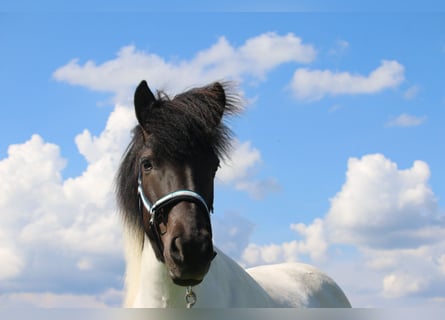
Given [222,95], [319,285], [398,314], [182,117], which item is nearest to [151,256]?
[182,117]

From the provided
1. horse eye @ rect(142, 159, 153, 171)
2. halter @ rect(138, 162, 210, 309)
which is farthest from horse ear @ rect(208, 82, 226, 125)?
halter @ rect(138, 162, 210, 309)

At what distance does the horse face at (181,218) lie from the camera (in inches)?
183

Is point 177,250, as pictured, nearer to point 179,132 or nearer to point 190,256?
point 190,256

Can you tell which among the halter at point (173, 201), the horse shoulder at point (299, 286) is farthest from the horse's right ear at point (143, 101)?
the horse shoulder at point (299, 286)

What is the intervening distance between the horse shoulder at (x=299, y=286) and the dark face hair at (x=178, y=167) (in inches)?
96.9

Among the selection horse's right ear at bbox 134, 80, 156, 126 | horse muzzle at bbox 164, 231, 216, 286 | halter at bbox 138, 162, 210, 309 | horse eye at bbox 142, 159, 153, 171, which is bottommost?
horse muzzle at bbox 164, 231, 216, 286

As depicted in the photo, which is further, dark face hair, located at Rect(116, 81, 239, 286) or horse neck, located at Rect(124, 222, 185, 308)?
horse neck, located at Rect(124, 222, 185, 308)

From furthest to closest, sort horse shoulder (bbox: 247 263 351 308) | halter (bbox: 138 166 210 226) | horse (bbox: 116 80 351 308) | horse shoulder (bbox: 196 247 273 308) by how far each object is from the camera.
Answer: horse shoulder (bbox: 247 263 351 308), horse shoulder (bbox: 196 247 273 308), halter (bbox: 138 166 210 226), horse (bbox: 116 80 351 308)

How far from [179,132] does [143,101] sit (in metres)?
0.63

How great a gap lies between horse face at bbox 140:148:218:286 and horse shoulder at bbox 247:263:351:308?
8.40ft

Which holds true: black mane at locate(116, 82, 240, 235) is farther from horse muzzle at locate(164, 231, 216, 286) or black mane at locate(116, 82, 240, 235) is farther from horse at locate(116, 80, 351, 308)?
horse muzzle at locate(164, 231, 216, 286)

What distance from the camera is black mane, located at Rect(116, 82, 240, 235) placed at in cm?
534

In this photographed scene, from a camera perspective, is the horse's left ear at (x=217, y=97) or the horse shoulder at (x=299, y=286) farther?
the horse shoulder at (x=299, y=286)

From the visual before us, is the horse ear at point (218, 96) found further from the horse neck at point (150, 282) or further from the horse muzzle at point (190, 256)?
the horse muzzle at point (190, 256)
